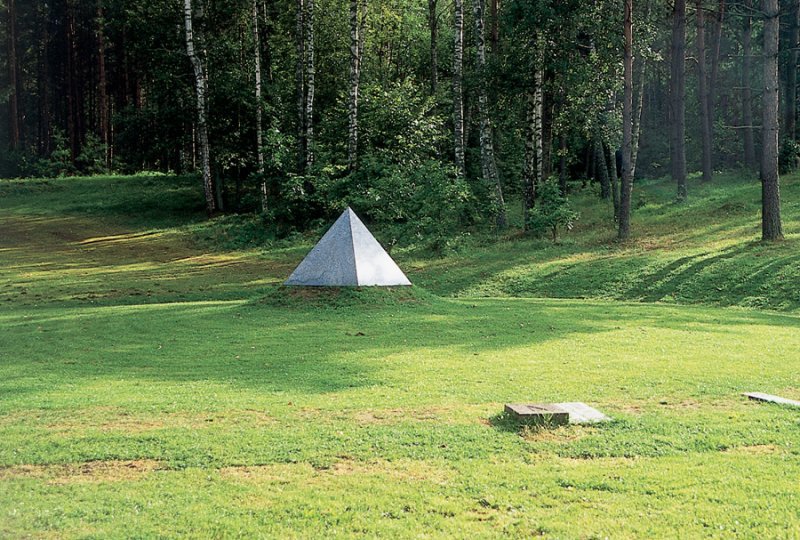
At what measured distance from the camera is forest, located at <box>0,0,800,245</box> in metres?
27.8

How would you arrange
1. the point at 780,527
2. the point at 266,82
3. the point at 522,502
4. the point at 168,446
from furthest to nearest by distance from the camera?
the point at 266,82 → the point at 168,446 → the point at 522,502 → the point at 780,527

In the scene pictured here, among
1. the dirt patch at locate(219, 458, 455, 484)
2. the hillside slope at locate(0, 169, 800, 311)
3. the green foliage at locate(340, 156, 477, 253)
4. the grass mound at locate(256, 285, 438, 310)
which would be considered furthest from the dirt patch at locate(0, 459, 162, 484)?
the green foliage at locate(340, 156, 477, 253)

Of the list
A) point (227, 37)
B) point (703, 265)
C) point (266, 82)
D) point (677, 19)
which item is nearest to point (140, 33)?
point (227, 37)

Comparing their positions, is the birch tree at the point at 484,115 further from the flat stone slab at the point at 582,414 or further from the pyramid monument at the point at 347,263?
the flat stone slab at the point at 582,414

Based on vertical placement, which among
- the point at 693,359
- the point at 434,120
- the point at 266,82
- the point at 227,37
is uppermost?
the point at 227,37

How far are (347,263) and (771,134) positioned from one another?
1495cm

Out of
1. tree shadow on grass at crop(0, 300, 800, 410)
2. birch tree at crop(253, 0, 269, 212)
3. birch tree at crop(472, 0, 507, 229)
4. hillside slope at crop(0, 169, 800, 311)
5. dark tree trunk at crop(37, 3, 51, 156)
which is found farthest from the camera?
dark tree trunk at crop(37, 3, 51, 156)

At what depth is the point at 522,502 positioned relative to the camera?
5789 millimetres

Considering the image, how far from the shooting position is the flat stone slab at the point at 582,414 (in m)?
7.98

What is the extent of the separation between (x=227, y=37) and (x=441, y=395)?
114 ft

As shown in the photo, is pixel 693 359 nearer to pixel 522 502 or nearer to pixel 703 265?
pixel 522 502

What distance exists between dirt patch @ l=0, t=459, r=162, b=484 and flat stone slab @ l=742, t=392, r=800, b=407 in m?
7.14

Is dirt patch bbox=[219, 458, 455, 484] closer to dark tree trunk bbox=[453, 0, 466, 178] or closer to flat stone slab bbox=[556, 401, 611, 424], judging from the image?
flat stone slab bbox=[556, 401, 611, 424]

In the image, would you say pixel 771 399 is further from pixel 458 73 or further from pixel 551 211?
pixel 458 73
